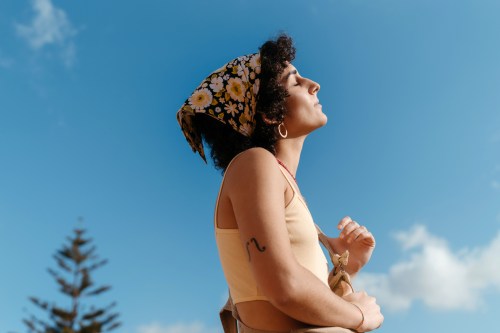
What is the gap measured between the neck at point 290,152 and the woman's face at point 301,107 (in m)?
0.04

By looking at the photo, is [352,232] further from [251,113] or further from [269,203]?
[269,203]

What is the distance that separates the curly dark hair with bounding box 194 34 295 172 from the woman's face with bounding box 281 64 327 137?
0.04 meters

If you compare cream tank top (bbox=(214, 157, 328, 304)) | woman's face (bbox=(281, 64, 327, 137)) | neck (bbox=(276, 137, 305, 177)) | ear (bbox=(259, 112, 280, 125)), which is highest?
woman's face (bbox=(281, 64, 327, 137))

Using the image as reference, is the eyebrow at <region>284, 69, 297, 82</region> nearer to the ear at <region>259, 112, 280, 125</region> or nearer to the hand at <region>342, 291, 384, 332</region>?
the ear at <region>259, 112, 280, 125</region>

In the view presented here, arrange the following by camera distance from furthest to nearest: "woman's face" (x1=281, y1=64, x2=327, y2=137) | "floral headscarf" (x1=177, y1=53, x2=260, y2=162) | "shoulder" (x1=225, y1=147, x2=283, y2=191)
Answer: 1. "woman's face" (x1=281, y1=64, x2=327, y2=137)
2. "floral headscarf" (x1=177, y1=53, x2=260, y2=162)
3. "shoulder" (x1=225, y1=147, x2=283, y2=191)

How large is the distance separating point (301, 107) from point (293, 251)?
0.77 meters

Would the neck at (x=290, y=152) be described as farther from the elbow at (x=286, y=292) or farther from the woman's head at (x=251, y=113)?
the elbow at (x=286, y=292)

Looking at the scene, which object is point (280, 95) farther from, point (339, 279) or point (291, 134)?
point (339, 279)

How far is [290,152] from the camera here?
2.56 meters

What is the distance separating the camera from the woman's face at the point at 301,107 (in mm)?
2529

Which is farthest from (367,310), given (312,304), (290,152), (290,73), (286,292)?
(290,73)

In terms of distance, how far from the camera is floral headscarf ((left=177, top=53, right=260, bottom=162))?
2408mm

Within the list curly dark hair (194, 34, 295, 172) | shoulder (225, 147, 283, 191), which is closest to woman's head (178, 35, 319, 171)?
curly dark hair (194, 34, 295, 172)

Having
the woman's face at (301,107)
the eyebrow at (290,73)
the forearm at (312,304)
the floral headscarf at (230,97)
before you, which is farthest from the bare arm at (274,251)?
the eyebrow at (290,73)
